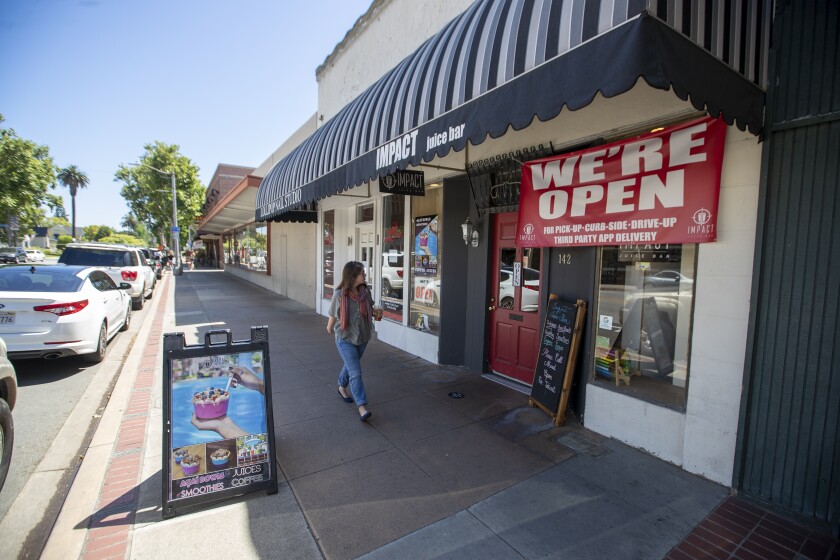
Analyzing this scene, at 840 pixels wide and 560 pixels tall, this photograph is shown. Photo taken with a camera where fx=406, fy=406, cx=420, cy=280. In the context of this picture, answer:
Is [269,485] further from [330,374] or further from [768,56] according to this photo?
[768,56]

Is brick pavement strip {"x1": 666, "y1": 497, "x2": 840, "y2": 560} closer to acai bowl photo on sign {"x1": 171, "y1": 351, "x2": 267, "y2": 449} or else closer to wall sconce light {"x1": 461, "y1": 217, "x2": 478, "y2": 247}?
acai bowl photo on sign {"x1": 171, "y1": 351, "x2": 267, "y2": 449}

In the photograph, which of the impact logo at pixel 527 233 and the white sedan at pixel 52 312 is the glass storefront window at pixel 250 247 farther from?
the impact logo at pixel 527 233

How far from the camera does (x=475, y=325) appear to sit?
613cm

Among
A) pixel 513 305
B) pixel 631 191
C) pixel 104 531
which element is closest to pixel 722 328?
pixel 631 191

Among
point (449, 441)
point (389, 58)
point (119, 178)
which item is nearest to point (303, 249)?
point (389, 58)

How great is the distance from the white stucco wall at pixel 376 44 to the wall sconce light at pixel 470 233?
3228 mm

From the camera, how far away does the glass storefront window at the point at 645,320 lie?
3957 millimetres

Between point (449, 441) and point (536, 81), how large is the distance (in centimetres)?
329

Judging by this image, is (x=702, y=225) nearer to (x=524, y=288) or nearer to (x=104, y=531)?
(x=524, y=288)

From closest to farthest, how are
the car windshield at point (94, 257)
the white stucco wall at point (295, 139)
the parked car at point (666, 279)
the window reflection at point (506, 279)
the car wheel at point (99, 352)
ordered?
the parked car at point (666, 279), the window reflection at point (506, 279), the car wheel at point (99, 352), the car windshield at point (94, 257), the white stucco wall at point (295, 139)

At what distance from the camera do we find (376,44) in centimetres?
870

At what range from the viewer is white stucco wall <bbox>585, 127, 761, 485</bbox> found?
3.16m

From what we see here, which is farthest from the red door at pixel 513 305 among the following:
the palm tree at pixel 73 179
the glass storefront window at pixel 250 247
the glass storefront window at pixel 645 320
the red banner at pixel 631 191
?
the palm tree at pixel 73 179

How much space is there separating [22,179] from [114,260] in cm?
1387
